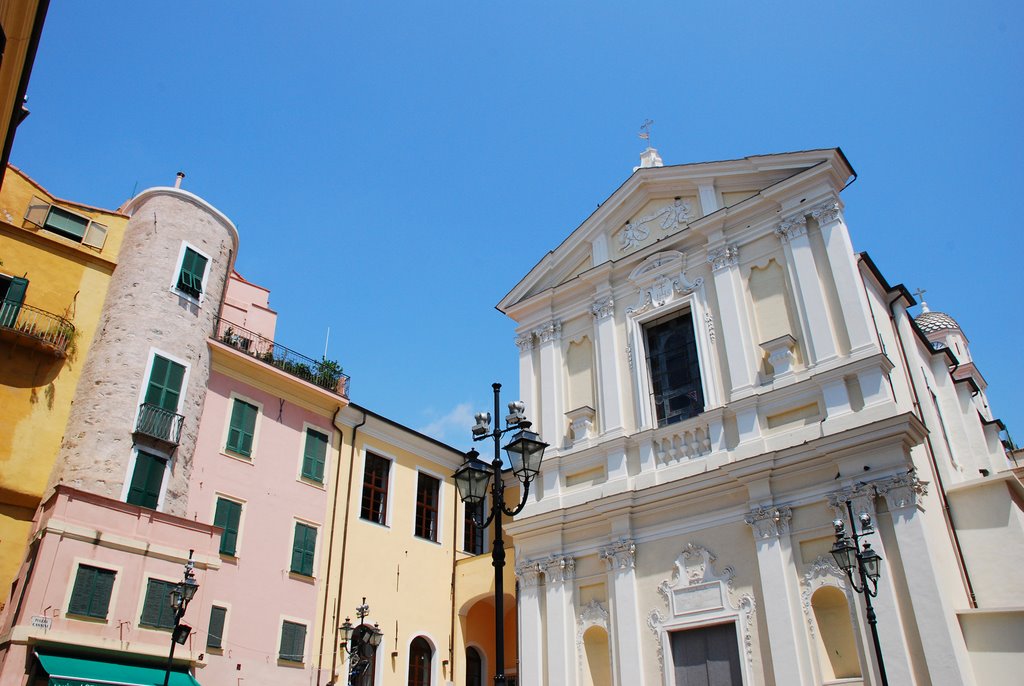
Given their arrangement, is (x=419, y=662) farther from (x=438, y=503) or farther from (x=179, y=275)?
(x=179, y=275)

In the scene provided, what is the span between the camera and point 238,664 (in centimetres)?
1609

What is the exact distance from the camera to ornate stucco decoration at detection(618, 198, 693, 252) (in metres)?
19.2

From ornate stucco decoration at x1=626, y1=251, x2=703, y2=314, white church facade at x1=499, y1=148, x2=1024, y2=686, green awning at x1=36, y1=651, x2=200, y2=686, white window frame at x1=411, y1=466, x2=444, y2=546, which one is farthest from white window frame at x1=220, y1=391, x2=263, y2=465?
ornate stucco decoration at x1=626, y1=251, x2=703, y2=314

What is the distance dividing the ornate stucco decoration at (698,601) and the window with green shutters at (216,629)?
28.4ft

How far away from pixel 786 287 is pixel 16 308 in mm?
16147

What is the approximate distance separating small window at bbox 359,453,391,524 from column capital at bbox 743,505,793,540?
10.0 m

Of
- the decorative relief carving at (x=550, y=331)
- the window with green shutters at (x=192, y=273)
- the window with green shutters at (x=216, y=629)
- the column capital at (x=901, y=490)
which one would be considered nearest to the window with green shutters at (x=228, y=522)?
the window with green shutters at (x=216, y=629)

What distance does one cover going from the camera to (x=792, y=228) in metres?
16.9

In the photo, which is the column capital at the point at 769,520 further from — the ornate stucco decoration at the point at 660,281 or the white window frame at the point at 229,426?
the white window frame at the point at 229,426

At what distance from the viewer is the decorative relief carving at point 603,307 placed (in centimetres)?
1930

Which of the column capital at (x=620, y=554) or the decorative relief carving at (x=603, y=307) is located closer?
the column capital at (x=620, y=554)

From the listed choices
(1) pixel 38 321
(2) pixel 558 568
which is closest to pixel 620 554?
(2) pixel 558 568

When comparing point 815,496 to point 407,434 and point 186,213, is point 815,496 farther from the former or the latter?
point 186,213

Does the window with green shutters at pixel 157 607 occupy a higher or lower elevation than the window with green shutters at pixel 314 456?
lower
